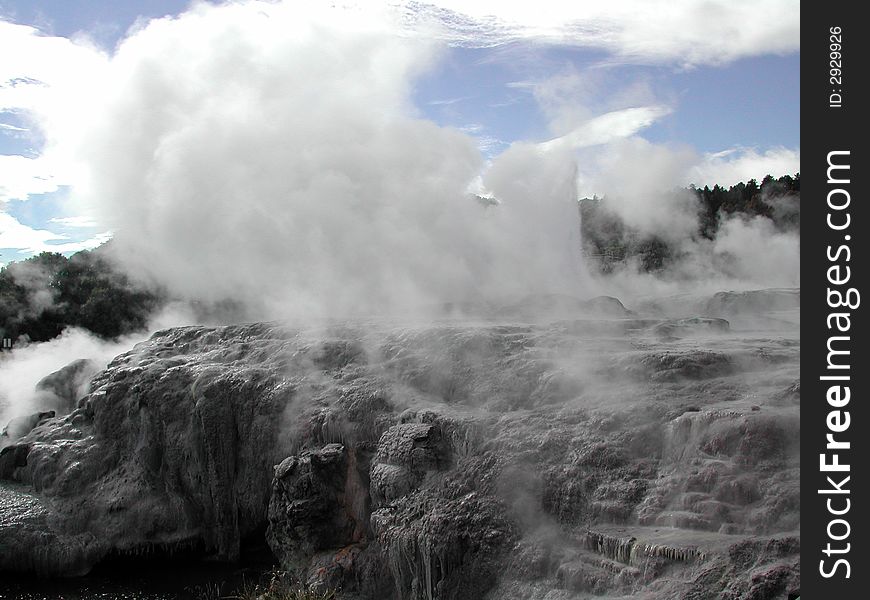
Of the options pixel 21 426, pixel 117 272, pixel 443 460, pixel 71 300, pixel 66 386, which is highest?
pixel 117 272

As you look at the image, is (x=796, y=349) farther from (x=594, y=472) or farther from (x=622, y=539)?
(x=622, y=539)

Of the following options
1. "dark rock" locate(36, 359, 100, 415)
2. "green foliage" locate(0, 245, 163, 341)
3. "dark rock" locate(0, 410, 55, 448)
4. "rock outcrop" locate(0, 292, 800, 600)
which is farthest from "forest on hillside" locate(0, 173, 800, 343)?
"rock outcrop" locate(0, 292, 800, 600)

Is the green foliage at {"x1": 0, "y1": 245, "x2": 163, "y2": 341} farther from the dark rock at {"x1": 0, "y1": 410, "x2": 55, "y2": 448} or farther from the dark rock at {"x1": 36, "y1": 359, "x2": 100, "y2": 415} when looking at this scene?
the dark rock at {"x1": 0, "y1": 410, "x2": 55, "y2": 448}

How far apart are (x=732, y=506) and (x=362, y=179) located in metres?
13.6

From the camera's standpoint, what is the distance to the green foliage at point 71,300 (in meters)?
28.0

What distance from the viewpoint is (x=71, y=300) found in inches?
1150

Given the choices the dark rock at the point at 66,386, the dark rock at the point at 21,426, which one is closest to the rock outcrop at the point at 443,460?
the dark rock at the point at 21,426

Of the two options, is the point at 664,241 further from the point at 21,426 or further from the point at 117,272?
the point at 21,426

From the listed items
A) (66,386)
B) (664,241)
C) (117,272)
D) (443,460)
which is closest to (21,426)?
(66,386)

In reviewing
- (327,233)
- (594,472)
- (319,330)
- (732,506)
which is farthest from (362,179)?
(732,506)

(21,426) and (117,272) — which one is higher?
(117,272)

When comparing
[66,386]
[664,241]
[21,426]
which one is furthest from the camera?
[664,241]

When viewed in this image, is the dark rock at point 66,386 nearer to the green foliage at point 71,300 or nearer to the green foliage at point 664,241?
the green foliage at point 71,300

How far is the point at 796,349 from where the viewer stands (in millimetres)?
9625
